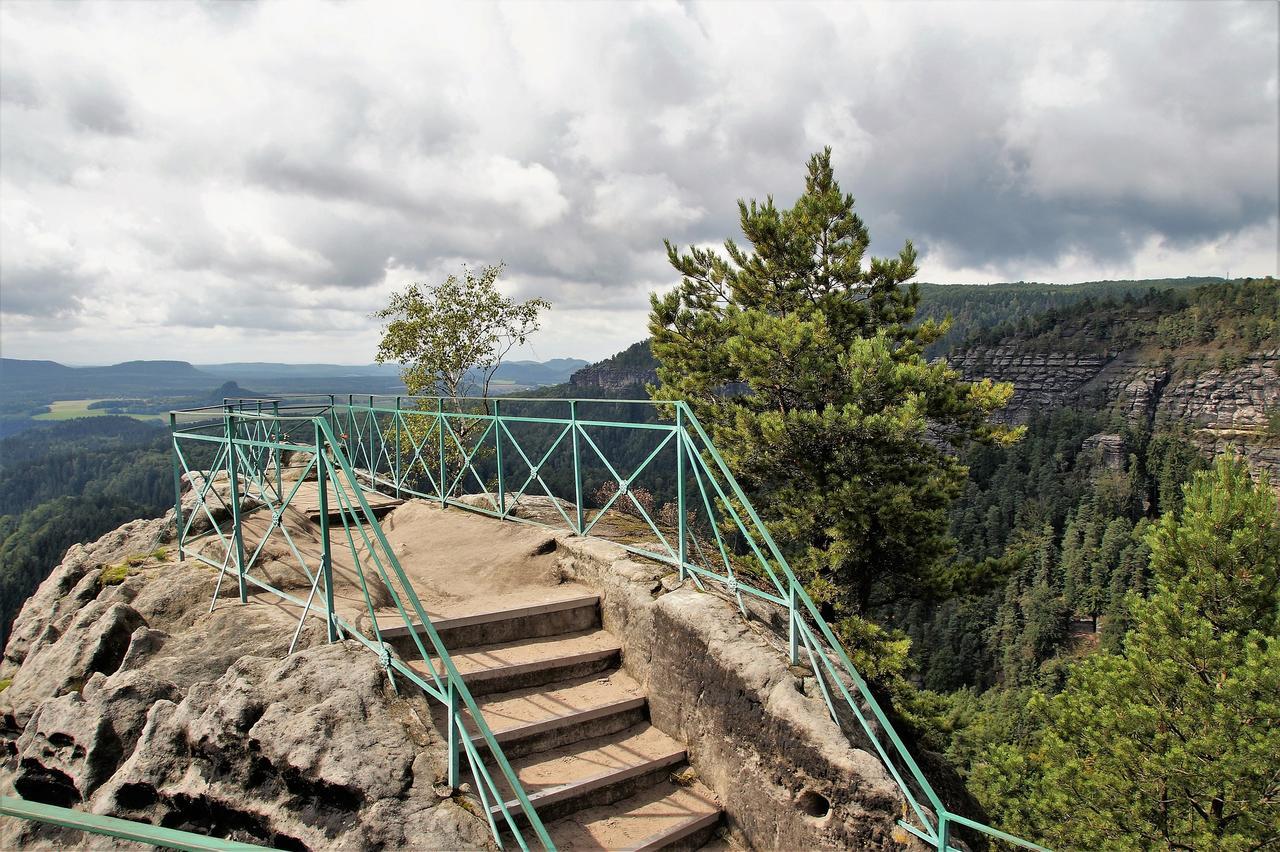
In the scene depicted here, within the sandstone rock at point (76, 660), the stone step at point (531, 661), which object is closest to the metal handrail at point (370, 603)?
the stone step at point (531, 661)

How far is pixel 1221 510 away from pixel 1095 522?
10463cm

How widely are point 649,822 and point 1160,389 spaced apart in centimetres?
18120

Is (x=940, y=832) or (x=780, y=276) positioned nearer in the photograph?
(x=940, y=832)

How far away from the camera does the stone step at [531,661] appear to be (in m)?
5.46

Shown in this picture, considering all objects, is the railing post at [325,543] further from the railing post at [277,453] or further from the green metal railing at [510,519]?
the railing post at [277,453]

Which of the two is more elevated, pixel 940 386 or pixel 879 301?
pixel 879 301

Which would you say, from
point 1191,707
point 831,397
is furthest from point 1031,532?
point 831,397

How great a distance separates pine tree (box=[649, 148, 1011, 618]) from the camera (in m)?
12.0

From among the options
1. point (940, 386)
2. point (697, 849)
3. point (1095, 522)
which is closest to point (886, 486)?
point (940, 386)

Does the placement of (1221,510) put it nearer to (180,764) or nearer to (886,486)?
(886,486)

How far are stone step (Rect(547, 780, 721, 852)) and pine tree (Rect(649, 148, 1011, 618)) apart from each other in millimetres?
7512

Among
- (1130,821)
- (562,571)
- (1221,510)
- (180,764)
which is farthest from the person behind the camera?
(1221,510)

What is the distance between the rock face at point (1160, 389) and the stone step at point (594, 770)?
140404 millimetres

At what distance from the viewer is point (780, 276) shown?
14742mm
